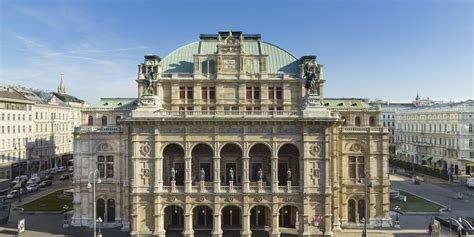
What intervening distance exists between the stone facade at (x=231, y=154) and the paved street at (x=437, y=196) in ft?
22.0

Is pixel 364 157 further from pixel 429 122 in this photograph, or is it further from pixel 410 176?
pixel 429 122

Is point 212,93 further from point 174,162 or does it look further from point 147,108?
point 174,162

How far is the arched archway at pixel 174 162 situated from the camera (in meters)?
49.7

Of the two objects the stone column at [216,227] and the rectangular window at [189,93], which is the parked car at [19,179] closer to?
the rectangular window at [189,93]

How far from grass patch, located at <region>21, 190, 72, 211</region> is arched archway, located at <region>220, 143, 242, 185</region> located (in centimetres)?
2887

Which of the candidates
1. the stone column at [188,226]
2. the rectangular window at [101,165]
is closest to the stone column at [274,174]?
the stone column at [188,226]

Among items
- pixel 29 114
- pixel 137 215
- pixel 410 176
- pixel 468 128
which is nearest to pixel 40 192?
pixel 29 114

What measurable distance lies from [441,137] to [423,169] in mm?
9062

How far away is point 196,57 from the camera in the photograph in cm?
5116

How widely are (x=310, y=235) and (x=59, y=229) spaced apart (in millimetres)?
31538

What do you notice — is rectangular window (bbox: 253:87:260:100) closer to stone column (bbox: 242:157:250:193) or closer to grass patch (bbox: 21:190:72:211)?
stone column (bbox: 242:157:250:193)

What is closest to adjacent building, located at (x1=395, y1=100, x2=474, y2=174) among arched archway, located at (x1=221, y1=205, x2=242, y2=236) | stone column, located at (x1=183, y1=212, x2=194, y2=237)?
arched archway, located at (x1=221, y1=205, x2=242, y2=236)

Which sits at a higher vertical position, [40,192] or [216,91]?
[216,91]

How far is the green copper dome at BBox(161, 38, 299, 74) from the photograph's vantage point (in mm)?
53312
